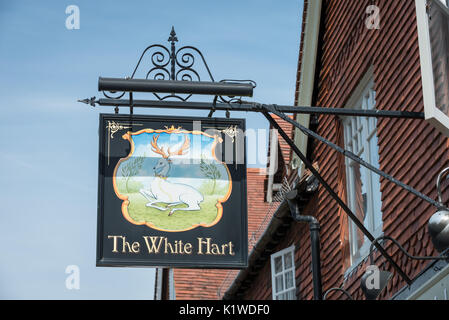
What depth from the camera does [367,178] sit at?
37.5 ft

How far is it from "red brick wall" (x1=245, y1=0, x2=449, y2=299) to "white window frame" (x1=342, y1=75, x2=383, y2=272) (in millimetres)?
116

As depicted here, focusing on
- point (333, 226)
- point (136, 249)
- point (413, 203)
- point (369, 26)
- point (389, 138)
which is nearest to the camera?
point (136, 249)

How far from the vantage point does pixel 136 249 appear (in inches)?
339

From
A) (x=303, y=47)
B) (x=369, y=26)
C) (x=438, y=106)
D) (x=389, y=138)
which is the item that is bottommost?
(x=438, y=106)

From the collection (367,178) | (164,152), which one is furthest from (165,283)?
(164,152)

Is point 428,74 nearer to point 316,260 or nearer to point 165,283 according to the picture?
point 316,260

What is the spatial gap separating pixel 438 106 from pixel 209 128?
2.49m

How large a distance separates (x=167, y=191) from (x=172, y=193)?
6 centimetres

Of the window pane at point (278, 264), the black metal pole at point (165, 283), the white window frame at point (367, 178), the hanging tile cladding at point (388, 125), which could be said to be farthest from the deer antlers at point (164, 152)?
the black metal pole at point (165, 283)

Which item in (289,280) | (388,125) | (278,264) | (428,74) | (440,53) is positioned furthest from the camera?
(278,264)

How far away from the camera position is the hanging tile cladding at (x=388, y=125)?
9.38 m

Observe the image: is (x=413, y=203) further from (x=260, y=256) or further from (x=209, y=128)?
(x=260, y=256)

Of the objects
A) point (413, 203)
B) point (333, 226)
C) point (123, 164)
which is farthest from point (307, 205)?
point (123, 164)

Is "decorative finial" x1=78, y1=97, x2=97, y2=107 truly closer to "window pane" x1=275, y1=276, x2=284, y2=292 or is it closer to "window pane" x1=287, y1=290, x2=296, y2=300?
"window pane" x1=287, y1=290, x2=296, y2=300
